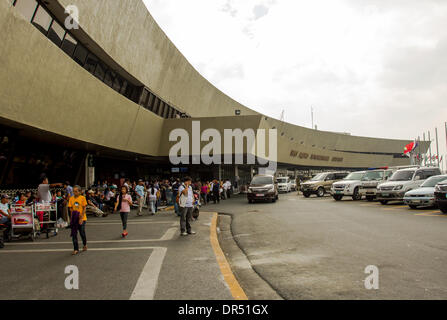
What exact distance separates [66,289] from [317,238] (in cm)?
591

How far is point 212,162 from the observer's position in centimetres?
3306

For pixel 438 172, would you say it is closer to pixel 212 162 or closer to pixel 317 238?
pixel 317 238

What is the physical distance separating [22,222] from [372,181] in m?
18.1

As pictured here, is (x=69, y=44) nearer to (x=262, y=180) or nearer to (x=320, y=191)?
(x=262, y=180)

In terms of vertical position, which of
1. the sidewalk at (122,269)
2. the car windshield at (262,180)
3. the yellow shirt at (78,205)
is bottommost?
the sidewalk at (122,269)

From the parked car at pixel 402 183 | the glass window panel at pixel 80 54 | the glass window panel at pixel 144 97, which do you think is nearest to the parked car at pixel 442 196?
the parked car at pixel 402 183

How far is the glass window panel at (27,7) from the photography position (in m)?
12.1

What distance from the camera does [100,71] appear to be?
20.3 m

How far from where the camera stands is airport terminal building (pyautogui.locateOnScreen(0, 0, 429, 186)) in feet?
38.5

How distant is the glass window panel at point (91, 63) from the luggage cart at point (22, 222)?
11.4 meters

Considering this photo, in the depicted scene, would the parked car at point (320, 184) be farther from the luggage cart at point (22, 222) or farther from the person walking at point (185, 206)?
the luggage cart at point (22, 222)

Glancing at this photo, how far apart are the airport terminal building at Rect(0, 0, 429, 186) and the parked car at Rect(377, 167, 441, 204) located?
13929mm
